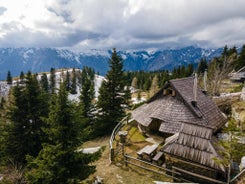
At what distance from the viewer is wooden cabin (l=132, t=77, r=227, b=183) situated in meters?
12.7

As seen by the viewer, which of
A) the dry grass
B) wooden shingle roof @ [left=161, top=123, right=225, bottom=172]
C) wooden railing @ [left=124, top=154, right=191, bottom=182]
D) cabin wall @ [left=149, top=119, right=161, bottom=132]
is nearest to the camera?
wooden shingle roof @ [left=161, top=123, right=225, bottom=172]

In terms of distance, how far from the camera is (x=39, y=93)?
21.7 meters

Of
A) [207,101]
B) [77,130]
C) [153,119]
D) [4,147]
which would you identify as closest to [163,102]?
[153,119]

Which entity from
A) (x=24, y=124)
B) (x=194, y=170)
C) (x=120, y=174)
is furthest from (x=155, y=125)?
(x=24, y=124)

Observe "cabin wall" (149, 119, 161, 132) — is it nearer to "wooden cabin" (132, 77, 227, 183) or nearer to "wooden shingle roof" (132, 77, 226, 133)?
"wooden cabin" (132, 77, 227, 183)

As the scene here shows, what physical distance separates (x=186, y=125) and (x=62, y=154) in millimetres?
9148

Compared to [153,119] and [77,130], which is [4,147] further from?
[153,119]

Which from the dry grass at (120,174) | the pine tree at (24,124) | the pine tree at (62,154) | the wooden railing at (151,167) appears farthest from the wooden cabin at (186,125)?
the pine tree at (24,124)

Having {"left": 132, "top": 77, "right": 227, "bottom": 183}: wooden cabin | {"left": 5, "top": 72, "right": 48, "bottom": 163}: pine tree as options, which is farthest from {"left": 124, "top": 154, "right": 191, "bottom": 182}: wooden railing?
{"left": 5, "top": 72, "right": 48, "bottom": 163}: pine tree

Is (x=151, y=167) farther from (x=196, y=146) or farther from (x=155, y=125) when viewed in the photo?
(x=155, y=125)

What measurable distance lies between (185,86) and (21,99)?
1870 centimetres

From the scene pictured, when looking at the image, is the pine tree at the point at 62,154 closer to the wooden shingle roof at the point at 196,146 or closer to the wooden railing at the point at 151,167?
the wooden railing at the point at 151,167

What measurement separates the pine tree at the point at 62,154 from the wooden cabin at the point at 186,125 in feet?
21.2

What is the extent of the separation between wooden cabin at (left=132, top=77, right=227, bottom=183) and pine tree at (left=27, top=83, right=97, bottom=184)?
6468 millimetres
